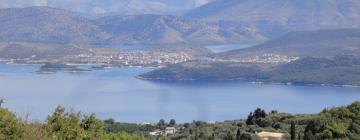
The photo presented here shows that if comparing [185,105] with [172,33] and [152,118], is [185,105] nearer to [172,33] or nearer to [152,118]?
[152,118]

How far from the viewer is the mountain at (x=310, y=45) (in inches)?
4513

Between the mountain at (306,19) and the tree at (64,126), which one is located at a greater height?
the mountain at (306,19)

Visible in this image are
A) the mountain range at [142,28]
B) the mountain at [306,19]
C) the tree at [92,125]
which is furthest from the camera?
the mountain at [306,19]

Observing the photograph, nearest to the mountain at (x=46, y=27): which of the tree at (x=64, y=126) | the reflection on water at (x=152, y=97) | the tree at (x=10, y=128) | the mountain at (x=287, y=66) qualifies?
the mountain at (x=287, y=66)

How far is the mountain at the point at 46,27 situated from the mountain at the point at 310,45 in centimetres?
4434

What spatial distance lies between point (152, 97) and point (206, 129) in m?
37.4

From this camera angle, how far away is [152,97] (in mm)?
68188

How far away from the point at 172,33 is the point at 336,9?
4562 centimetres

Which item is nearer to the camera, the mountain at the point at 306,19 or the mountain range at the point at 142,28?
the mountain range at the point at 142,28

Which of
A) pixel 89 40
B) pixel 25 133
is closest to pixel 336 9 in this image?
pixel 89 40

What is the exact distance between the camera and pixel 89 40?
534 feet

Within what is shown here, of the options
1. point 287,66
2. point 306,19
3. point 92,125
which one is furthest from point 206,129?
point 306,19

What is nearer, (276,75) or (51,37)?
(276,75)

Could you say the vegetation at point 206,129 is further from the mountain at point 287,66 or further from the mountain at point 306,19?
the mountain at point 306,19
